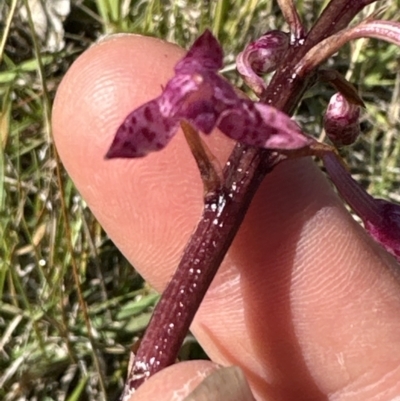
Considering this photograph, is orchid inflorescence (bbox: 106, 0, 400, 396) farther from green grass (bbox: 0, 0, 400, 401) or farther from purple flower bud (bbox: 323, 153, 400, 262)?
green grass (bbox: 0, 0, 400, 401)

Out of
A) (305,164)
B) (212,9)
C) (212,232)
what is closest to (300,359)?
(305,164)

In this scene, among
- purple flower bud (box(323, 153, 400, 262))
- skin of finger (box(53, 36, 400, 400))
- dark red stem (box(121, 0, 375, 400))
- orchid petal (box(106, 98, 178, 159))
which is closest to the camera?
orchid petal (box(106, 98, 178, 159))

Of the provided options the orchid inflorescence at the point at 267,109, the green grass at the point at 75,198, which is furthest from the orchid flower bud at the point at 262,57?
the green grass at the point at 75,198

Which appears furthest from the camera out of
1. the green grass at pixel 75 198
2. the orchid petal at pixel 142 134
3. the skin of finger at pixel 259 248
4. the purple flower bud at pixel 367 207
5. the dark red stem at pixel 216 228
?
the green grass at pixel 75 198

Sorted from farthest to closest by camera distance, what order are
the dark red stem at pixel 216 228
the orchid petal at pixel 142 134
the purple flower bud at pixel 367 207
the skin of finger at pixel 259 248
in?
1. the skin of finger at pixel 259 248
2. the purple flower bud at pixel 367 207
3. the dark red stem at pixel 216 228
4. the orchid petal at pixel 142 134

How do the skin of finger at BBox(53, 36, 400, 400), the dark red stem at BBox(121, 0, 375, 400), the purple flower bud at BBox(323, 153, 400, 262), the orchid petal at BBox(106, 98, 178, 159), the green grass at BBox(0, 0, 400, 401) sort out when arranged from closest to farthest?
the orchid petal at BBox(106, 98, 178, 159) → the dark red stem at BBox(121, 0, 375, 400) → the purple flower bud at BBox(323, 153, 400, 262) → the skin of finger at BBox(53, 36, 400, 400) → the green grass at BBox(0, 0, 400, 401)

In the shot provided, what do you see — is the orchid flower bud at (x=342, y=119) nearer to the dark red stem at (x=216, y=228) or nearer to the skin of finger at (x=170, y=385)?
the dark red stem at (x=216, y=228)

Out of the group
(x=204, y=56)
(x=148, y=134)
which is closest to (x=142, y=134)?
(x=148, y=134)

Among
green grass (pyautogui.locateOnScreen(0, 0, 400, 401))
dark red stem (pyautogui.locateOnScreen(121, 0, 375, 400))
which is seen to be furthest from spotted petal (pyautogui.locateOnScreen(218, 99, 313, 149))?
green grass (pyautogui.locateOnScreen(0, 0, 400, 401))
